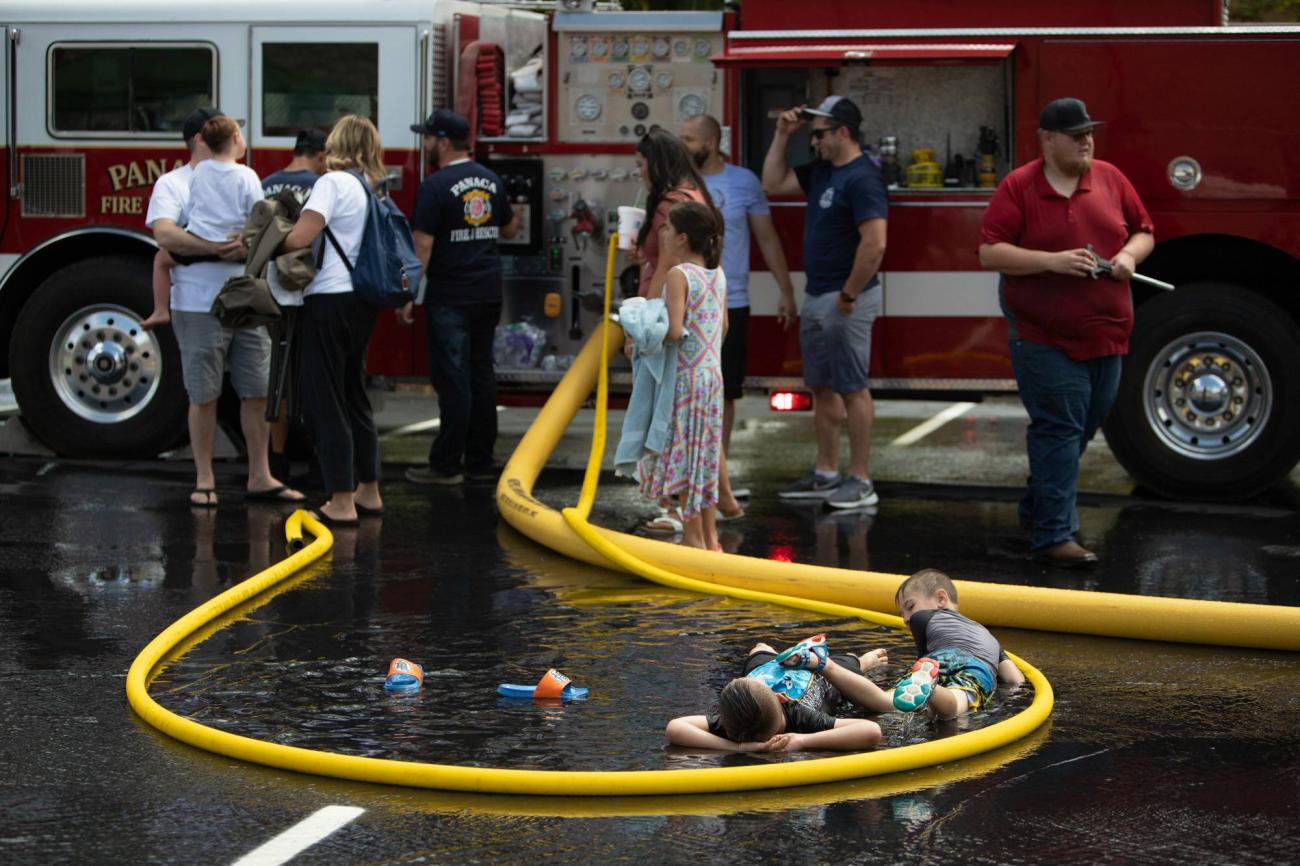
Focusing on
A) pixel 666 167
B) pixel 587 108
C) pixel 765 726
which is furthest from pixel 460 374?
pixel 765 726

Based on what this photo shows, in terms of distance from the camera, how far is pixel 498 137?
36.0 ft

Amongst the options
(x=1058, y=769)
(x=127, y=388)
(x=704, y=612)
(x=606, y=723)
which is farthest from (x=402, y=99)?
(x=1058, y=769)

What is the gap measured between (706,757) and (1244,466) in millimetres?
5967

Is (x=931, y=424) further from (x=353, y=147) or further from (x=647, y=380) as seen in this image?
(x=353, y=147)

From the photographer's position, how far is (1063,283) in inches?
325

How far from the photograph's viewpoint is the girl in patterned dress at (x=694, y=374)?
8.11 m

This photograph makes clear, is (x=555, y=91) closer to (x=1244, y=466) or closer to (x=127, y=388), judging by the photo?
(x=127, y=388)

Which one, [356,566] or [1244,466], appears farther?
[1244,466]

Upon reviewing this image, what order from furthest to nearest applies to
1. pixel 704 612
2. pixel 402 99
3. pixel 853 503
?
1. pixel 402 99
2. pixel 853 503
3. pixel 704 612

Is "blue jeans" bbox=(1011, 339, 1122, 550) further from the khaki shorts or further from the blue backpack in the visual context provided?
the khaki shorts

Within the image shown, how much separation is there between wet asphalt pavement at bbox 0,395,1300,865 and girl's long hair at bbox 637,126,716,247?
1679 millimetres

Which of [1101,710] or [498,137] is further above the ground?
[498,137]

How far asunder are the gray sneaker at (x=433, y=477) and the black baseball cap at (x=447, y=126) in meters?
1.88

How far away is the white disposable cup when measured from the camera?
917cm
